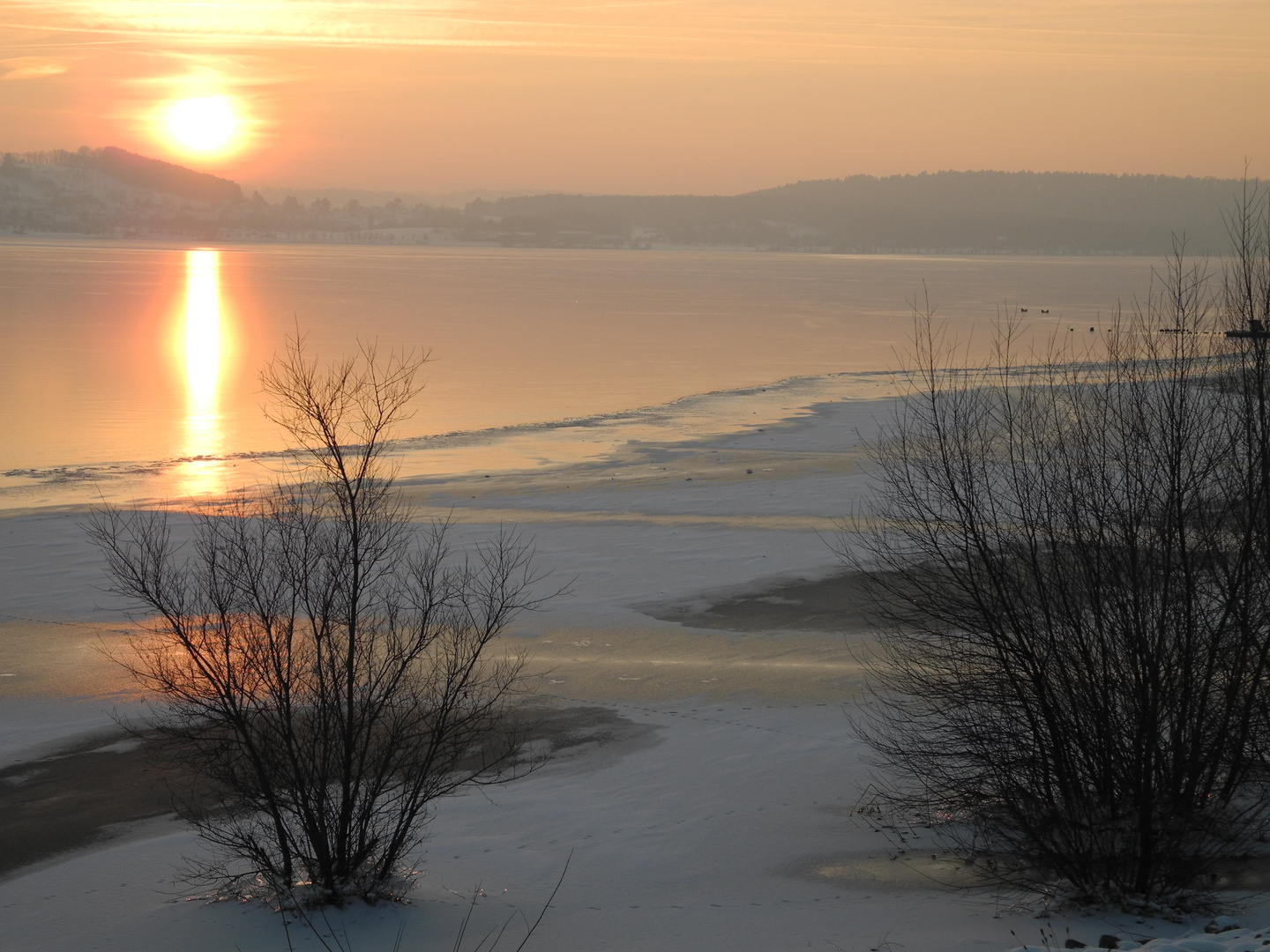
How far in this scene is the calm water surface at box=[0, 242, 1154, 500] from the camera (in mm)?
38094

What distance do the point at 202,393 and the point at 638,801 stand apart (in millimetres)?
36943

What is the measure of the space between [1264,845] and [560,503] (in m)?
17.5

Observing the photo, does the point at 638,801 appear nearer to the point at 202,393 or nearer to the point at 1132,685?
the point at 1132,685

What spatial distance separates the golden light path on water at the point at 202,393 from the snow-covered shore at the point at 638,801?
17.6 ft

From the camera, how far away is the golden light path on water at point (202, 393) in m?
29.3

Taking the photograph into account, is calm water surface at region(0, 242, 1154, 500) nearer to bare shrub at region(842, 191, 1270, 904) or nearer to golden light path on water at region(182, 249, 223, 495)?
golden light path on water at region(182, 249, 223, 495)

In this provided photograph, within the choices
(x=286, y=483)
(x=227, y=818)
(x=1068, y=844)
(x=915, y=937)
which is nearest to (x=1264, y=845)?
(x=1068, y=844)

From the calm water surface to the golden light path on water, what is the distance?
0.14 meters

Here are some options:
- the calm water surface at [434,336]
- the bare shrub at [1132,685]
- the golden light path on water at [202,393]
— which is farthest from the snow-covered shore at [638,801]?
the calm water surface at [434,336]

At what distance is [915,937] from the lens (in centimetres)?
895

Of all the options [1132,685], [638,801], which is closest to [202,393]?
[638,801]

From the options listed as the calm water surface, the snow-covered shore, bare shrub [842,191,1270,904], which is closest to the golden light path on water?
the calm water surface

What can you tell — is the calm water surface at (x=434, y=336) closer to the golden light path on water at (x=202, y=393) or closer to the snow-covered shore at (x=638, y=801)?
the golden light path on water at (x=202, y=393)

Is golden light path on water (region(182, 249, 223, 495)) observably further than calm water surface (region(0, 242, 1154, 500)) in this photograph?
No
